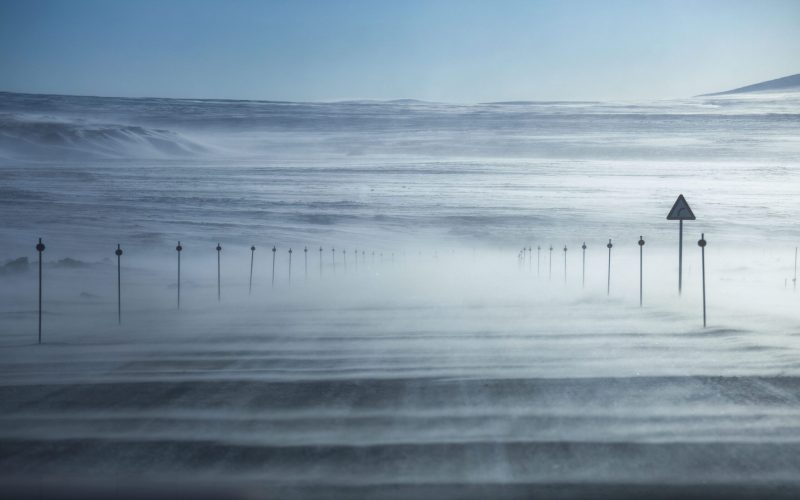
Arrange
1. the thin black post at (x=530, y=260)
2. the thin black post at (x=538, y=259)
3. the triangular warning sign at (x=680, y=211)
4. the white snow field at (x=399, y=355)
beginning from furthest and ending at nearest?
the thin black post at (x=530, y=260) < the thin black post at (x=538, y=259) < the triangular warning sign at (x=680, y=211) < the white snow field at (x=399, y=355)

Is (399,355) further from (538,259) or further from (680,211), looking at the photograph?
(538,259)

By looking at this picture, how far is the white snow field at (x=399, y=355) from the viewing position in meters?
7.26

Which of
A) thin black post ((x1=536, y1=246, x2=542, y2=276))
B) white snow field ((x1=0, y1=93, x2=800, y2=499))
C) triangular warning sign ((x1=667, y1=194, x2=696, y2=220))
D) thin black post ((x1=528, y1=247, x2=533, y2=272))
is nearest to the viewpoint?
white snow field ((x1=0, y1=93, x2=800, y2=499))

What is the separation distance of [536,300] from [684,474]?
37.1ft

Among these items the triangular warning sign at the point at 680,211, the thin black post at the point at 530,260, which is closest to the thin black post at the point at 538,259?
the thin black post at the point at 530,260

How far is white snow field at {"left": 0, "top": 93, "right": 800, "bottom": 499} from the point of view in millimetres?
7258

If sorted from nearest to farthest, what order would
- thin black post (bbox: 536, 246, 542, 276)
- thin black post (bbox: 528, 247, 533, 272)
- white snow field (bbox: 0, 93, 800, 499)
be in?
white snow field (bbox: 0, 93, 800, 499) → thin black post (bbox: 536, 246, 542, 276) → thin black post (bbox: 528, 247, 533, 272)

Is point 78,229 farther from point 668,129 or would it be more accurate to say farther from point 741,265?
point 668,129

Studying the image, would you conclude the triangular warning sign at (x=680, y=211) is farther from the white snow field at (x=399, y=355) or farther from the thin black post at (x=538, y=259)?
the thin black post at (x=538, y=259)

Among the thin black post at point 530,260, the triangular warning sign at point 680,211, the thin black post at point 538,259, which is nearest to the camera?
the triangular warning sign at point 680,211

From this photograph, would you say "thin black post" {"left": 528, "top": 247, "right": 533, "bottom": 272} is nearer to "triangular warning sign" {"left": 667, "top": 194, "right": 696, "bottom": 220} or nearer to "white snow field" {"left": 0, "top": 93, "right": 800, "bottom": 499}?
"white snow field" {"left": 0, "top": 93, "right": 800, "bottom": 499}

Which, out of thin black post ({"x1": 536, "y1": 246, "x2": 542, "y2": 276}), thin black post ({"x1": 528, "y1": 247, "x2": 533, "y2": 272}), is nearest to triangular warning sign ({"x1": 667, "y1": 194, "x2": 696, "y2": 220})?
thin black post ({"x1": 536, "y1": 246, "x2": 542, "y2": 276})

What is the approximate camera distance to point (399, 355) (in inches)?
481

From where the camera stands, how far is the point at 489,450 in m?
7.72
